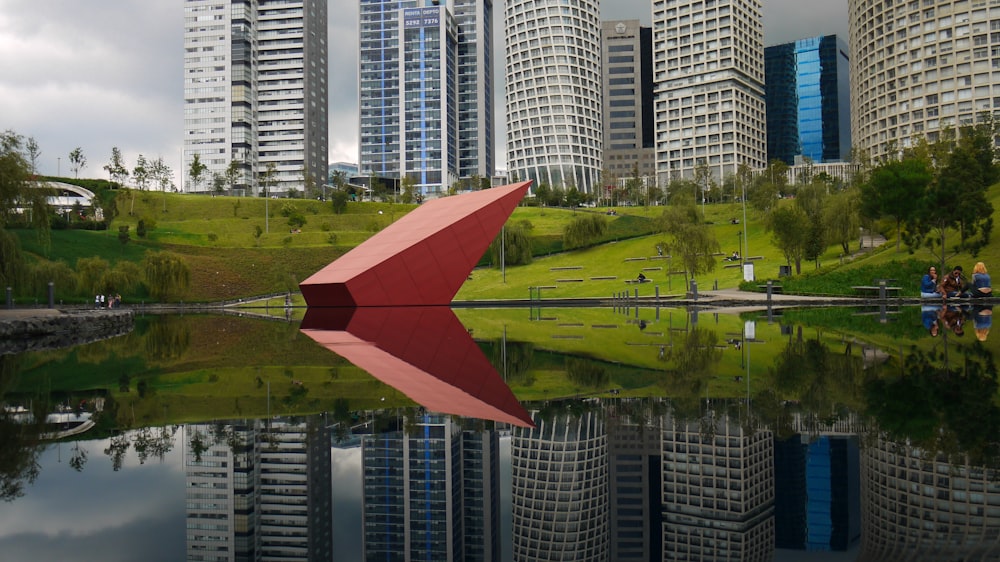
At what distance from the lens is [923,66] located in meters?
83.9

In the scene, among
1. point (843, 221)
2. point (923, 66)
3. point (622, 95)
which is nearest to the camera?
point (843, 221)

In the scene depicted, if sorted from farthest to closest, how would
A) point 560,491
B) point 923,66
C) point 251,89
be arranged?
point 251,89 → point 923,66 → point 560,491

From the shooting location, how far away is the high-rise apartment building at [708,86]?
112 metres

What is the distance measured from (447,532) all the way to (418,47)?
Answer: 12952 cm

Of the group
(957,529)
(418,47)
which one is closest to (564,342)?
(957,529)

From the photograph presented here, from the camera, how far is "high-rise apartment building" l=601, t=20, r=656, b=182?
136125mm

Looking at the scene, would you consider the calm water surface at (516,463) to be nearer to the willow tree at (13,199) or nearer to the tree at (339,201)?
the willow tree at (13,199)

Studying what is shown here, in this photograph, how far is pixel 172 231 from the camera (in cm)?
6259

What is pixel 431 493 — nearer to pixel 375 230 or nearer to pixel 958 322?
pixel 958 322

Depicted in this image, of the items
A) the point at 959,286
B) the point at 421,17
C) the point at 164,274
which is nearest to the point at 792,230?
the point at 959,286

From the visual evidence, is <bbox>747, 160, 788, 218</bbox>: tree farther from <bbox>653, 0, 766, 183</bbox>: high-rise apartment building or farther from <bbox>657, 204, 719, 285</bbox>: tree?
<bbox>653, 0, 766, 183</bbox>: high-rise apartment building

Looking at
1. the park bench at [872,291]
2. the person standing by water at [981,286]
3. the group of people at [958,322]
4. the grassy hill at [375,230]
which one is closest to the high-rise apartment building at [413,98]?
the grassy hill at [375,230]

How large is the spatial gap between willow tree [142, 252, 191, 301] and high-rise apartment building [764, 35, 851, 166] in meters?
122

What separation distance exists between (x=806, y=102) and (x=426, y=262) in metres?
136
